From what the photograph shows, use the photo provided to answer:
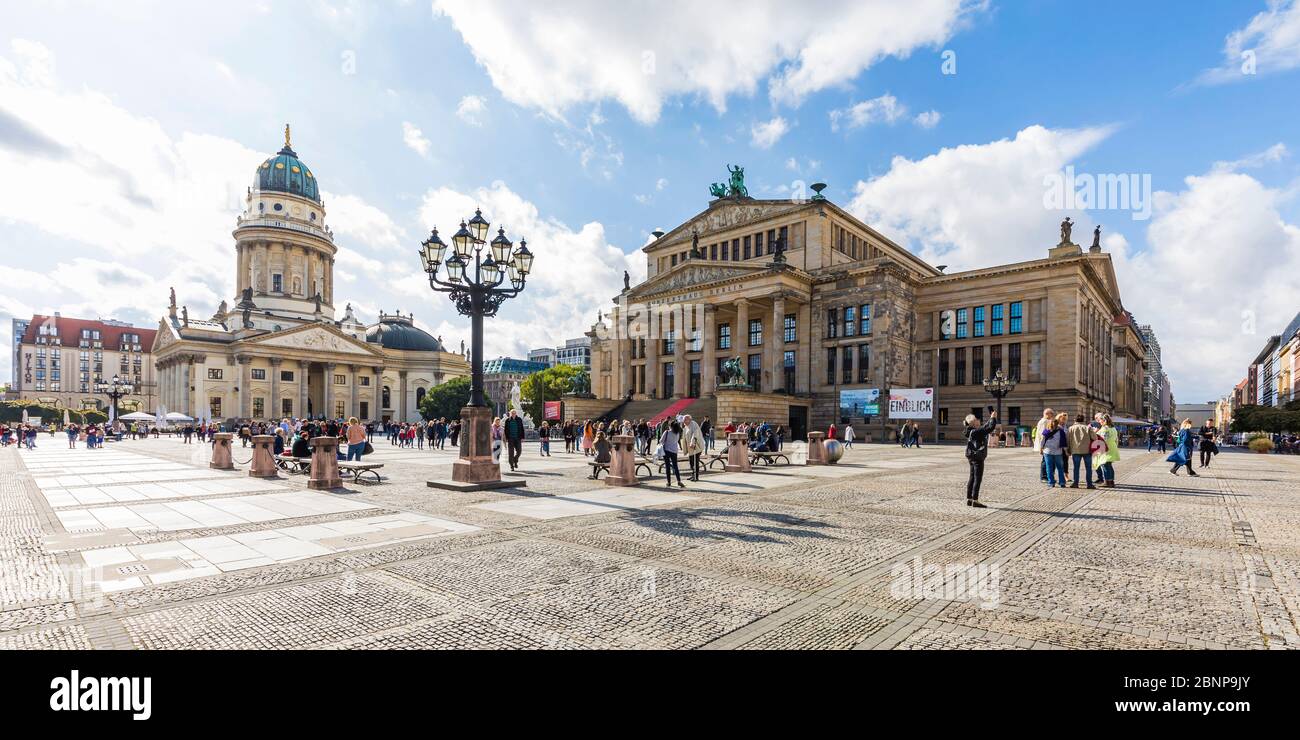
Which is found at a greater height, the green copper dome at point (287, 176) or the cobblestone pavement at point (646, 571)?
the green copper dome at point (287, 176)

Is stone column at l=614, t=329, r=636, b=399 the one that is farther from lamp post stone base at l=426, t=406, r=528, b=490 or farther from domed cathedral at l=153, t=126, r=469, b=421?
domed cathedral at l=153, t=126, r=469, b=421

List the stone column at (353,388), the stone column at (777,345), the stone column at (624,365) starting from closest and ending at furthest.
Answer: the stone column at (777,345)
the stone column at (624,365)
the stone column at (353,388)

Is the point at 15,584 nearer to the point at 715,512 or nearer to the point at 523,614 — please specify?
the point at 523,614

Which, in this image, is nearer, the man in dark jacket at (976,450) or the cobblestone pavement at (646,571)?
the cobblestone pavement at (646,571)

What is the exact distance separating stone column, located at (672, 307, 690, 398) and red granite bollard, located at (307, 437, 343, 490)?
135ft

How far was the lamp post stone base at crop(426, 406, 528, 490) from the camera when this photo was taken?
13867 mm

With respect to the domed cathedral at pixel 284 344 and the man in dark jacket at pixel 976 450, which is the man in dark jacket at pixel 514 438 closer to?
the man in dark jacket at pixel 976 450

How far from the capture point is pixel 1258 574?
6.27m

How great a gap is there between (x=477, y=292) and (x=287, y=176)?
3778 inches

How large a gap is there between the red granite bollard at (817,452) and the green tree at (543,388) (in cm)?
5221

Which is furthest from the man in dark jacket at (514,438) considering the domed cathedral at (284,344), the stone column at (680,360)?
the domed cathedral at (284,344)

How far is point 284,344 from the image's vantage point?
8050cm

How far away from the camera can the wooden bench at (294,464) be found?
1672cm
